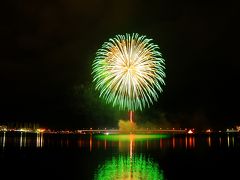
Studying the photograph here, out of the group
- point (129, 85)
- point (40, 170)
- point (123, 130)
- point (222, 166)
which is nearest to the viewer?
point (40, 170)

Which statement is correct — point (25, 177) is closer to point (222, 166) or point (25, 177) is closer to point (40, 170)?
point (40, 170)

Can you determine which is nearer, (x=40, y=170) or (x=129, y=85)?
(x=40, y=170)

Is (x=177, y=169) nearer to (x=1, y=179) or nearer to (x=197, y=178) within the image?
(x=197, y=178)

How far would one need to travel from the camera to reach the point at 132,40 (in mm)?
79875

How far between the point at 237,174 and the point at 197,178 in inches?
233

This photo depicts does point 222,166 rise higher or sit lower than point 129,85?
lower

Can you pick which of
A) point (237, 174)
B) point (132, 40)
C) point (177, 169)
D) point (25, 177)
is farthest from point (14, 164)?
point (132, 40)

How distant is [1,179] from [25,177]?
2518mm

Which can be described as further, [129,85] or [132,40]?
[129,85]

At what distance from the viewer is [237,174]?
4112cm

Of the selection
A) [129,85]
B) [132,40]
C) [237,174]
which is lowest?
[237,174]

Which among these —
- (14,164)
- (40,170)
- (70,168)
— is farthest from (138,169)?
(14,164)

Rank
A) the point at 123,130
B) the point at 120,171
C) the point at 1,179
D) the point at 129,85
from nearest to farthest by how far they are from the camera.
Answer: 1. the point at 1,179
2. the point at 120,171
3. the point at 129,85
4. the point at 123,130

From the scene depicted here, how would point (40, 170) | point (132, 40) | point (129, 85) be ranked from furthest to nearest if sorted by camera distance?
point (129, 85) < point (132, 40) < point (40, 170)
